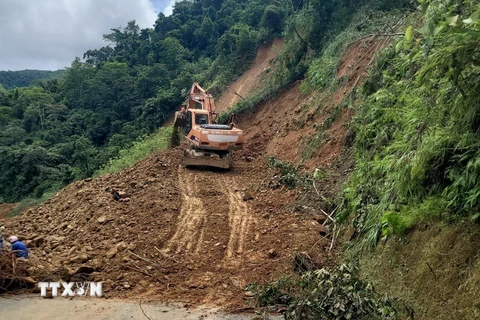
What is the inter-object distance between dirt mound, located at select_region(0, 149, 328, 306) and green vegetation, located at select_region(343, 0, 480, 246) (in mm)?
1244

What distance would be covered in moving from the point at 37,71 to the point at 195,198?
11379cm

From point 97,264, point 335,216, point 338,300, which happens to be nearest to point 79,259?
point 97,264

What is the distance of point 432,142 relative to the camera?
4.52 metres

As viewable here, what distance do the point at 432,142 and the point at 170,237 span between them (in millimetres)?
4716

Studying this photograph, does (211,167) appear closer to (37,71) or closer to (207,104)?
(207,104)

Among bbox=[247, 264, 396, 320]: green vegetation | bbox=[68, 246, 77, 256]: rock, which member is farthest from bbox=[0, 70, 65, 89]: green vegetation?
bbox=[247, 264, 396, 320]: green vegetation

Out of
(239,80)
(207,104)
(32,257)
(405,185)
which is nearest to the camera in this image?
(405,185)

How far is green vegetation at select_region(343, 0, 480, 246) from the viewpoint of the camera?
3.22m

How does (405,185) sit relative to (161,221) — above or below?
above

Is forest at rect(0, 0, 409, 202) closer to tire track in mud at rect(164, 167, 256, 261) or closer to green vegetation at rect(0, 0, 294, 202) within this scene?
green vegetation at rect(0, 0, 294, 202)

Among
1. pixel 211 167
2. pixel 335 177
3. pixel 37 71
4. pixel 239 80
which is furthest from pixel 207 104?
pixel 37 71

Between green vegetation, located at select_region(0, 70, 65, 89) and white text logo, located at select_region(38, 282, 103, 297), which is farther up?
green vegetation, located at select_region(0, 70, 65, 89)

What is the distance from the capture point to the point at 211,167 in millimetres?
13758

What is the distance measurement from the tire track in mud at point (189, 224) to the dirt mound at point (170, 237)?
0.06 ft
